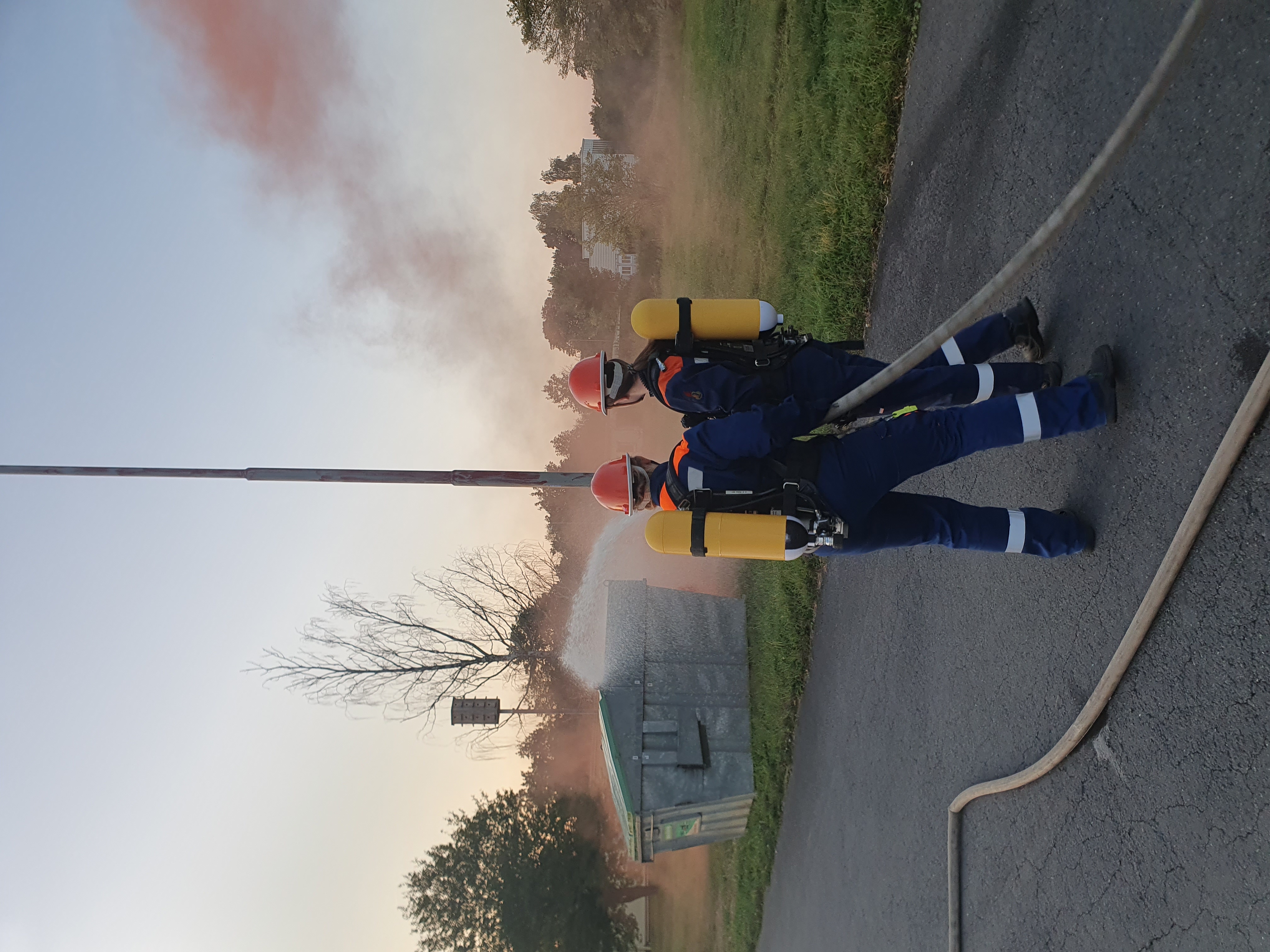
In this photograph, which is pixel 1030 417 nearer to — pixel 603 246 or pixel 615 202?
pixel 615 202

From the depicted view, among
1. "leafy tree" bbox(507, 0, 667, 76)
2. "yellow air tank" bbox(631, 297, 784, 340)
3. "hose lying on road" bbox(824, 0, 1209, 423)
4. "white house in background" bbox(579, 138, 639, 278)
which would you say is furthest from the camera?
"white house in background" bbox(579, 138, 639, 278)

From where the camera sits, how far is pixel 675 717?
394 inches

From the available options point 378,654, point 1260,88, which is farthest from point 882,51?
point 378,654

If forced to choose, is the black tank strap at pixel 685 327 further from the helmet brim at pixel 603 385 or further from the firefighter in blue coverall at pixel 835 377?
the helmet brim at pixel 603 385

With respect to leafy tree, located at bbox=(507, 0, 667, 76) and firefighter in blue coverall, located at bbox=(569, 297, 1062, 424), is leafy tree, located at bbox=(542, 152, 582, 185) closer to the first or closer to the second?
leafy tree, located at bbox=(507, 0, 667, 76)

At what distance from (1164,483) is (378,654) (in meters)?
12.7

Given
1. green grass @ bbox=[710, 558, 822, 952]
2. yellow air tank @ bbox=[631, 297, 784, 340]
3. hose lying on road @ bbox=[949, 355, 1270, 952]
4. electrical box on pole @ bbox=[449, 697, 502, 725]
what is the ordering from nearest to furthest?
hose lying on road @ bbox=[949, 355, 1270, 952]
yellow air tank @ bbox=[631, 297, 784, 340]
green grass @ bbox=[710, 558, 822, 952]
electrical box on pole @ bbox=[449, 697, 502, 725]

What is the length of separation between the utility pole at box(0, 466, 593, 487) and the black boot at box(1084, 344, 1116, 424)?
2796 mm

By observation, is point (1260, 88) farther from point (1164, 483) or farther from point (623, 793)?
point (623, 793)

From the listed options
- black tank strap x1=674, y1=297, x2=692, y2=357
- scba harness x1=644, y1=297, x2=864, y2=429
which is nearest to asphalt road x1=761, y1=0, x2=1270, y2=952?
scba harness x1=644, y1=297, x2=864, y2=429

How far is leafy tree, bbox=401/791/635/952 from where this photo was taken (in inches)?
561

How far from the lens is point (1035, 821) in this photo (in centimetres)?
415

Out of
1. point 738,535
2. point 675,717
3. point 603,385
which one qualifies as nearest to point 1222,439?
point 738,535

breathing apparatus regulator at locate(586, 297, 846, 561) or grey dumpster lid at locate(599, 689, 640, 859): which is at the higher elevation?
breathing apparatus regulator at locate(586, 297, 846, 561)
